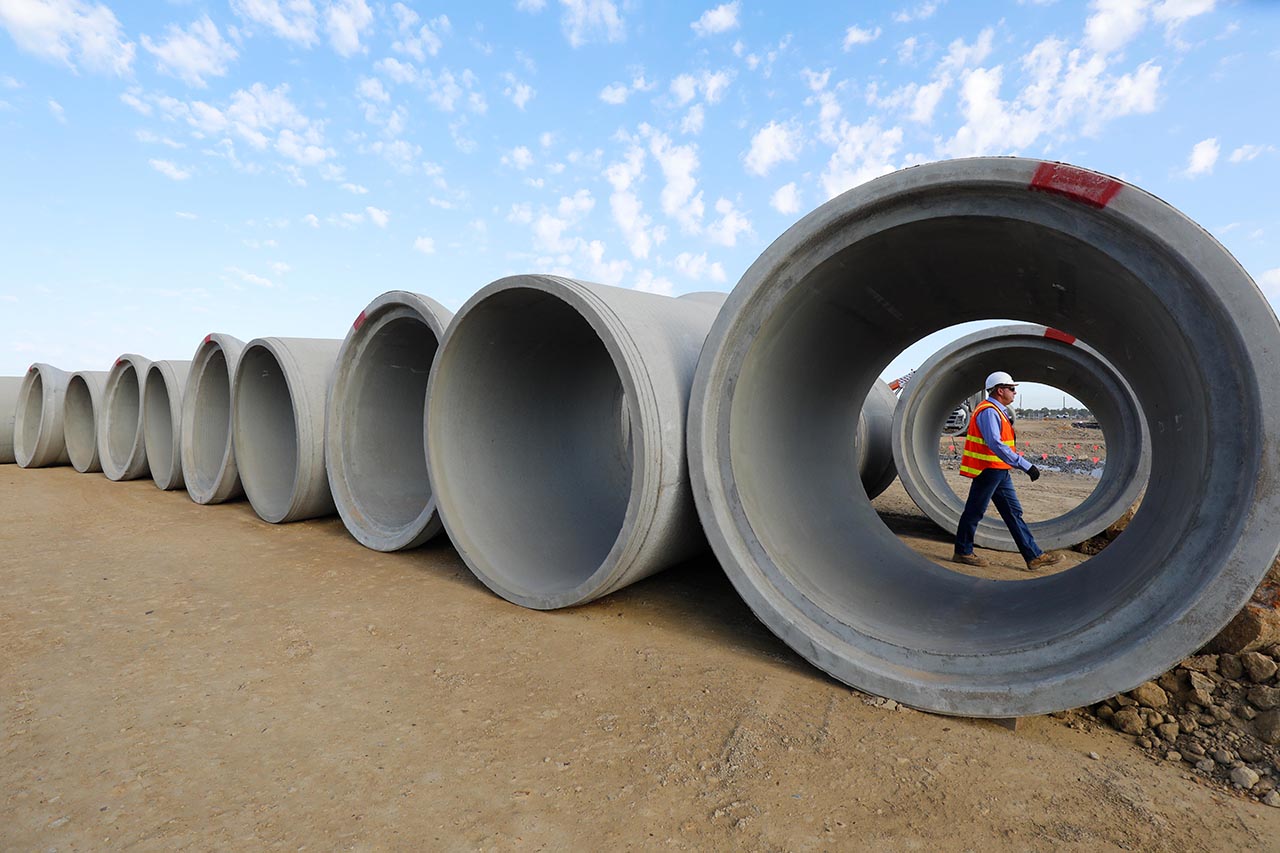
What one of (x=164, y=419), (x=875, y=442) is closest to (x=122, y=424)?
(x=164, y=419)

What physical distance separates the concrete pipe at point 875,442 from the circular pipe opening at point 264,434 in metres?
5.92

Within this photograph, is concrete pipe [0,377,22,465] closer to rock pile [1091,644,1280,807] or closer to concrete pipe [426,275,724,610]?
concrete pipe [426,275,724,610]

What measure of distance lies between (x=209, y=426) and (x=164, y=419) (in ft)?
6.91

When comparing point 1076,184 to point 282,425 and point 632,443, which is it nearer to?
point 632,443

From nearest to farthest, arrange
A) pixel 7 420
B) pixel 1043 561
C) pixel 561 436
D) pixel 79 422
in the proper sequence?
1. pixel 561 436
2. pixel 1043 561
3. pixel 79 422
4. pixel 7 420

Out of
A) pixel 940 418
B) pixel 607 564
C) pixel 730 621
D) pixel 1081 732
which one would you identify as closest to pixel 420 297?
pixel 607 564

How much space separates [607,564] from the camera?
11.4 feet

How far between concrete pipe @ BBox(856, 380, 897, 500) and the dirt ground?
13.8ft

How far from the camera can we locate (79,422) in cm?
1049

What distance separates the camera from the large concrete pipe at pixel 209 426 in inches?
258

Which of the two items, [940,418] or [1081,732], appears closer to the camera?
[1081,732]

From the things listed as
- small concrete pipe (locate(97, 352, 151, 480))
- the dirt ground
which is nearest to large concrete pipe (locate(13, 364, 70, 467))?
small concrete pipe (locate(97, 352, 151, 480))

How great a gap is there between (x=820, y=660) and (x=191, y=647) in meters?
3.04

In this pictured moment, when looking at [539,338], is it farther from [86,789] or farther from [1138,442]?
[1138,442]
